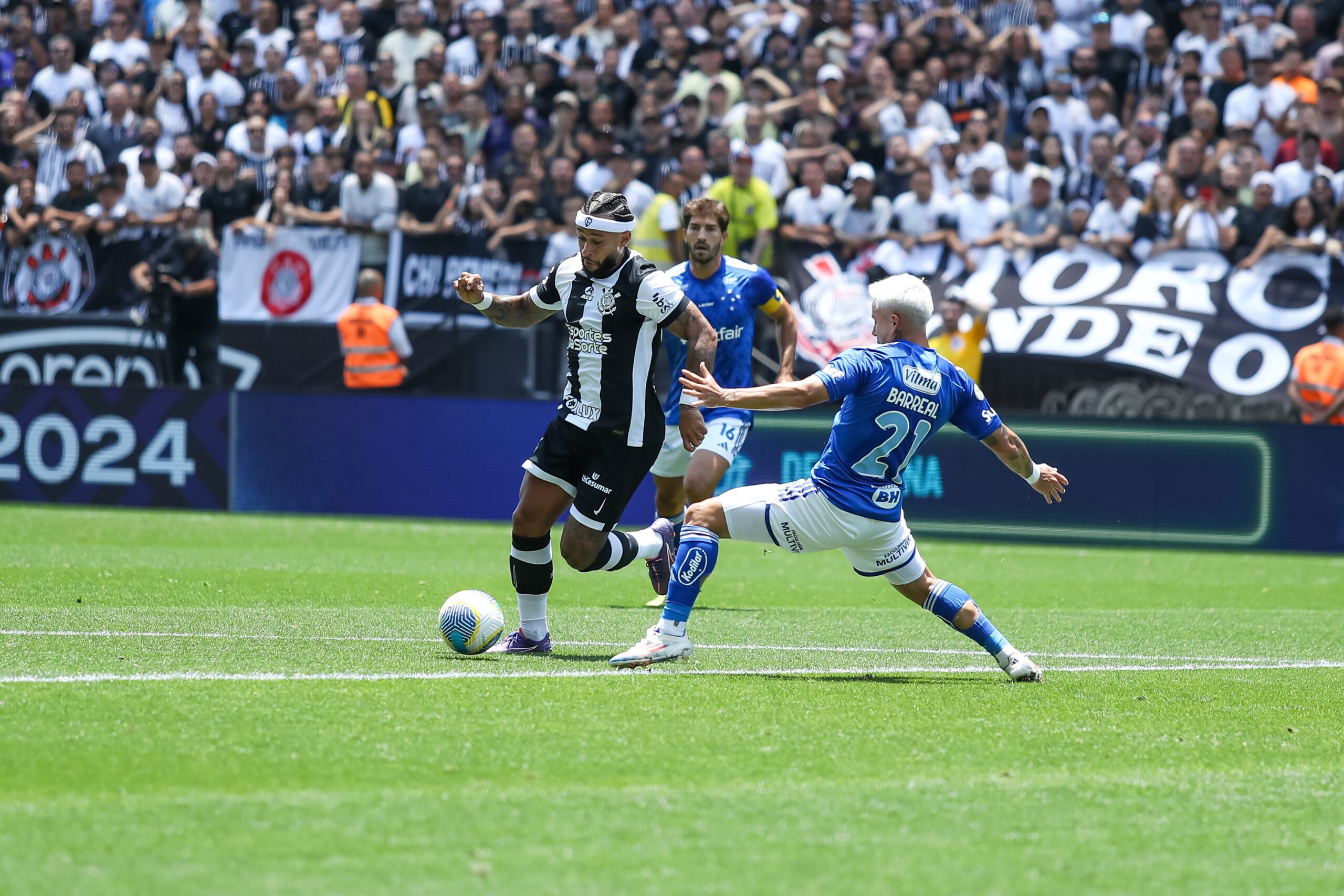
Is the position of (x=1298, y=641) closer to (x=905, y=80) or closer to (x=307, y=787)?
(x=307, y=787)

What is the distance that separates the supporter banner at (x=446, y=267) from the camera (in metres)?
18.2

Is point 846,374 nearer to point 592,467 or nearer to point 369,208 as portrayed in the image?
point 592,467

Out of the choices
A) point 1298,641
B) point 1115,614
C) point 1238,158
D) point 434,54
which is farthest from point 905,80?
point 1298,641

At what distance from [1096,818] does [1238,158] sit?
13.8 m

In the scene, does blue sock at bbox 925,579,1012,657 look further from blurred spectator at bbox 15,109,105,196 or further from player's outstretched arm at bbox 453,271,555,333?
blurred spectator at bbox 15,109,105,196

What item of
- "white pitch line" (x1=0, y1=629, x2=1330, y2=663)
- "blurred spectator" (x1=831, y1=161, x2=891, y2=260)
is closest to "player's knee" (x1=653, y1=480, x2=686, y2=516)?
"white pitch line" (x1=0, y1=629, x2=1330, y2=663)

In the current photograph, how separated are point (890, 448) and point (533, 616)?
204cm

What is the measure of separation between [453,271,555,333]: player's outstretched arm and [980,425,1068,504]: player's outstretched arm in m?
2.32

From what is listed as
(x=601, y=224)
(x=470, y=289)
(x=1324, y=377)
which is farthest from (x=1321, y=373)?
(x=470, y=289)

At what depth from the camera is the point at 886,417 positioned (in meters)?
7.56

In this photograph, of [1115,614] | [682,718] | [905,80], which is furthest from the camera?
[905,80]

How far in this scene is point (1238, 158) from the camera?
57.1 feet

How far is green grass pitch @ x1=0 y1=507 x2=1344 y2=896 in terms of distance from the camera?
4504 millimetres

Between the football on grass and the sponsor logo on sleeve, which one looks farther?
the football on grass
